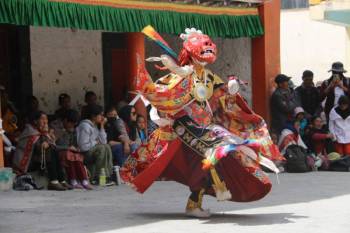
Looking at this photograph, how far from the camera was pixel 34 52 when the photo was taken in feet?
51.0

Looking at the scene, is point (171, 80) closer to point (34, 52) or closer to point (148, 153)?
point (148, 153)

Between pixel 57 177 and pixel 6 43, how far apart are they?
3.43m

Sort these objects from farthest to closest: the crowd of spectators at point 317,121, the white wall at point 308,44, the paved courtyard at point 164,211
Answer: the white wall at point 308,44 < the crowd of spectators at point 317,121 < the paved courtyard at point 164,211

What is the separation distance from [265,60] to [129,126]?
3.81 metres

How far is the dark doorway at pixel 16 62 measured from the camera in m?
15.3

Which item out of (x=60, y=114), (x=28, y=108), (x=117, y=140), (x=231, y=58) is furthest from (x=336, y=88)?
(x=28, y=108)

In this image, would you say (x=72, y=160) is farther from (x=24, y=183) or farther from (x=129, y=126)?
(x=129, y=126)

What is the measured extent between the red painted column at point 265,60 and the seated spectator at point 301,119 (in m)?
0.94

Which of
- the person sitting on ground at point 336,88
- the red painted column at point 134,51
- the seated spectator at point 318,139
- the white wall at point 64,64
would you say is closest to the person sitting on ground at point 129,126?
the red painted column at point 134,51

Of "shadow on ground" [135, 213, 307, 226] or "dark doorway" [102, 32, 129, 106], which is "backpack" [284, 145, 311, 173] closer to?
"dark doorway" [102, 32, 129, 106]

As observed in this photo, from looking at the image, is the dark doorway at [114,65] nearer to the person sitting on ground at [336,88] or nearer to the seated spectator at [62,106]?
the seated spectator at [62,106]

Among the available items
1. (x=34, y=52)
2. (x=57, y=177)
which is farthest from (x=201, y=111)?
(x=34, y=52)

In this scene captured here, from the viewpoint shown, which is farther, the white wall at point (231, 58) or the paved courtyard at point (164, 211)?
the white wall at point (231, 58)

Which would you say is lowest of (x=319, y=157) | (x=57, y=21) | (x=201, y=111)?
(x=319, y=157)
